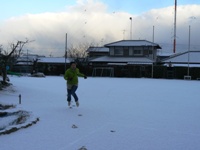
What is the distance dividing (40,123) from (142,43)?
1716 inches

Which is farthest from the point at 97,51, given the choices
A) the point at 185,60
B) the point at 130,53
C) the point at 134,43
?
the point at 185,60

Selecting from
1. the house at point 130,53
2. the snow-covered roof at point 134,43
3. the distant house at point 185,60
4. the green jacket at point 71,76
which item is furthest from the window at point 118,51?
the green jacket at point 71,76

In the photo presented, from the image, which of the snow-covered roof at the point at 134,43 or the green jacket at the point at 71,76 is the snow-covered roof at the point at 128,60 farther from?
the green jacket at the point at 71,76

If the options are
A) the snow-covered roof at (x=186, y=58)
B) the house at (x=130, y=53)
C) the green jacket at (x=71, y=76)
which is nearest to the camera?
the green jacket at (x=71, y=76)

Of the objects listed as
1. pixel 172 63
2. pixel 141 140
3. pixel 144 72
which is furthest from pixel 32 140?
pixel 172 63

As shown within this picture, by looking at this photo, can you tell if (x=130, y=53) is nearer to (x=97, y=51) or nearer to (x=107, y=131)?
(x=97, y=51)

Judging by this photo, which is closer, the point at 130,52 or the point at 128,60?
the point at 128,60

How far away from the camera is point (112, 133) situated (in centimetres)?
629

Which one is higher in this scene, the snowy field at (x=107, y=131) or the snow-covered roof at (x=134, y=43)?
the snow-covered roof at (x=134, y=43)

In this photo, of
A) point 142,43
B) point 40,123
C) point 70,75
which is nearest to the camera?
point 40,123

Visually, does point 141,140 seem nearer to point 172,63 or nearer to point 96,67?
point 96,67

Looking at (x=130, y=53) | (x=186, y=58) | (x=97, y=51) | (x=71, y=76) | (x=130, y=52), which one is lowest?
(x=71, y=76)

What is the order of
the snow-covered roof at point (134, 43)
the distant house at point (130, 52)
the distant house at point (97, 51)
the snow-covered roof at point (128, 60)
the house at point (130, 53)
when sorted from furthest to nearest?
the distant house at point (97, 51), the snow-covered roof at point (134, 43), the distant house at point (130, 52), the house at point (130, 53), the snow-covered roof at point (128, 60)

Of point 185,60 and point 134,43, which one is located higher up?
point 134,43
